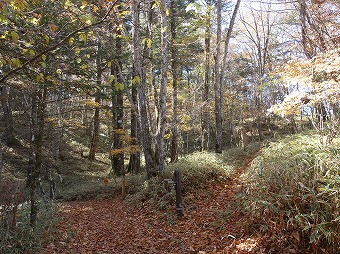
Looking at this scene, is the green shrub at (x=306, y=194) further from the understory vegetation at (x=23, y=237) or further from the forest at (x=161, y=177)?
the understory vegetation at (x=23, y=237)

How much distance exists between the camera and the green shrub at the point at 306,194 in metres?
3.62

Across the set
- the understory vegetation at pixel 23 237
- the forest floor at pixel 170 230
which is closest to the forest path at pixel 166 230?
the forest floor at pixel 170 230

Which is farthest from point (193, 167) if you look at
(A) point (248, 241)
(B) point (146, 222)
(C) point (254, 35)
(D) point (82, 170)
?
(C) point (254, 35)

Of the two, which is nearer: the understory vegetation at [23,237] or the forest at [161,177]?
the forest at [161,177]

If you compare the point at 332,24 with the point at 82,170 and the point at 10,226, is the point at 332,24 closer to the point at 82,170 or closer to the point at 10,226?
the point at 10,226

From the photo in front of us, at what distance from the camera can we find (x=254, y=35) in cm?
2350

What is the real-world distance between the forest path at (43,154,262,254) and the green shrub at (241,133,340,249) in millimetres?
672

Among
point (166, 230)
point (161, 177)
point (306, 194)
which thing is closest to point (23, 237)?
point (166, 230)

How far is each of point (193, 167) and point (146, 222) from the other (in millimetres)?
2809

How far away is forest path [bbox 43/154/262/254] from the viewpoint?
4922 mm

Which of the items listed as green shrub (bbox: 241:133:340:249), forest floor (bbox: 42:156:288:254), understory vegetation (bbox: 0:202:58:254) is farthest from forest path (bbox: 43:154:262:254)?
green shrub (bbox: 241:133:340:249)

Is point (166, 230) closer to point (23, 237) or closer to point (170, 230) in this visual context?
point (170, 230)

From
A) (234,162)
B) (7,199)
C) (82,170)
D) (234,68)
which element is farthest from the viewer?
(234,68)

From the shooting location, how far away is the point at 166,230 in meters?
6.14
